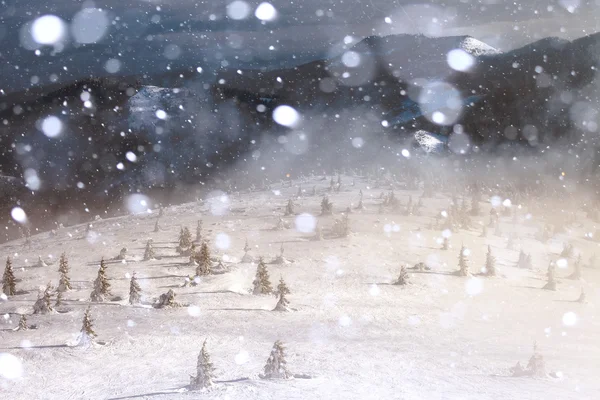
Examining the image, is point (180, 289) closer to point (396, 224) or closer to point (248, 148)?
point (396, 224)

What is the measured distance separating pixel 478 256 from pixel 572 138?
156855 millimetres

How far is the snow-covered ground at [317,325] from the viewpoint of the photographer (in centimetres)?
1232

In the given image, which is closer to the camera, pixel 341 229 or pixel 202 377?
pixel 202 377

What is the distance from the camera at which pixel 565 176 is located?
132m

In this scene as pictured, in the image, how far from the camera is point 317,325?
17547 mm

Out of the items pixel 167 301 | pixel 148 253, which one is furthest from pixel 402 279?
pixel 148 253

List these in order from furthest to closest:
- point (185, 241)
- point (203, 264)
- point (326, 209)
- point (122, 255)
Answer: point (326, 209), point (185, 241), point (122, 255), point (203, 264)

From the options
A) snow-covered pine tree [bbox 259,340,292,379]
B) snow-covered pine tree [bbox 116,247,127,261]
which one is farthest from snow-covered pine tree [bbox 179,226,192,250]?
snow-covered pine tree [bbox 259,340,292,379]

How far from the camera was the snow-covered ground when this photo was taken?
40.4 feet

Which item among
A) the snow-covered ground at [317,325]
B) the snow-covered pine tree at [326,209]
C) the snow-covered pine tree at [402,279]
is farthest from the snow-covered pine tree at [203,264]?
the snow-covered pine tree at [326,209]

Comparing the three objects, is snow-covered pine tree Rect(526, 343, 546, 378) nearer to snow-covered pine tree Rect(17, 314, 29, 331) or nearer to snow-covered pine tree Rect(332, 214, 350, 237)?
snow-covered pine tree Rect(17, 314, 29, 331)

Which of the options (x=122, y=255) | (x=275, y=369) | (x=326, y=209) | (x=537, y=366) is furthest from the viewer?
(x=326, y=209)

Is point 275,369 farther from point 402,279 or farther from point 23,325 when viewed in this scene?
point 402,279

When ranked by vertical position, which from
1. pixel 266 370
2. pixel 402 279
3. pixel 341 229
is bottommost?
pixel 266 370
